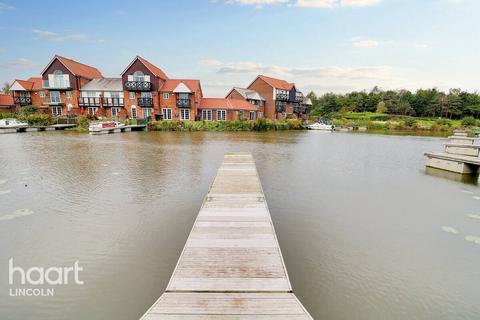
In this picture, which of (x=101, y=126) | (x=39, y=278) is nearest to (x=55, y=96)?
(x=101, y=126)

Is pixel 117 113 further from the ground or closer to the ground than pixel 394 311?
further from the ground

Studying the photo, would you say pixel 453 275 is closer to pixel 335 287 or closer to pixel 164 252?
pixel 335 287

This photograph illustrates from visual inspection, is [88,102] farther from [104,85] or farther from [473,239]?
[473,239]

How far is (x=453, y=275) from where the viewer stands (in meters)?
6.14

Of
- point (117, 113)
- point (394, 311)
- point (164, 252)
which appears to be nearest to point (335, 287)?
point (394, 311)

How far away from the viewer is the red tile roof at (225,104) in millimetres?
51319

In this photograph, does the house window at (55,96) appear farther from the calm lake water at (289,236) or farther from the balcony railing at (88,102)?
the calm lake water at (289,236)

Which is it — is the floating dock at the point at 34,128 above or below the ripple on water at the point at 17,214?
above

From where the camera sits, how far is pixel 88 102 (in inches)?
1911

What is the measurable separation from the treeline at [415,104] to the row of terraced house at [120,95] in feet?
177

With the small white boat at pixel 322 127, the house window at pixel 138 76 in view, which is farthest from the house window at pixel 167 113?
the small white boat at pixel 322 127

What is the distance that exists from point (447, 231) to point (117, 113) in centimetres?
5106

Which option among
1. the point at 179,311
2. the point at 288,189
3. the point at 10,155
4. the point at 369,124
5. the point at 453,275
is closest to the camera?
the point at 179,311

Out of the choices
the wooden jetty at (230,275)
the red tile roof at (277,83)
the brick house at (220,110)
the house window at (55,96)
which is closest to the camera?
the wooden jetty at (230,275)
